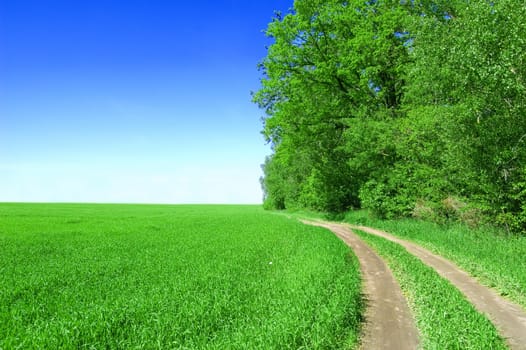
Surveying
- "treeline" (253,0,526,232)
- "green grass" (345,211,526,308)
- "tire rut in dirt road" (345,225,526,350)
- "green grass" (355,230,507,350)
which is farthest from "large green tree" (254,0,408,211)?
"green grass" (355,230,507,350)

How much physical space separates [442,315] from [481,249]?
9.25 metres

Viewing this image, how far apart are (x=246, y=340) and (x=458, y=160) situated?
18141 mm

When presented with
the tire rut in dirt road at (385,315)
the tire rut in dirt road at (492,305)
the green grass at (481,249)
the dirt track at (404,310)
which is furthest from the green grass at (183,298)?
the green grass at (481,249)

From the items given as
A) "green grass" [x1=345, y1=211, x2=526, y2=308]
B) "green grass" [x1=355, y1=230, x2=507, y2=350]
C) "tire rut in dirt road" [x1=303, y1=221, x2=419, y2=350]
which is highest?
"green grass" [x1=345, y1=211, x2=526, y2=308]

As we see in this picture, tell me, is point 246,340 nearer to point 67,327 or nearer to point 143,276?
point 67,327

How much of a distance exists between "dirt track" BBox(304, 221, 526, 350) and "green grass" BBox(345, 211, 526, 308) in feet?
1.74

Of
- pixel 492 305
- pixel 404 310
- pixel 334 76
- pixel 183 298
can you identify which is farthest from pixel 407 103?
pixel 183 298

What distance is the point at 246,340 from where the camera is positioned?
655 cm

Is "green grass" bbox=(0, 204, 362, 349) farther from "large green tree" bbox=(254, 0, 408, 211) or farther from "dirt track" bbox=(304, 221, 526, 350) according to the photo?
"large green tree" bbox=(254, 0, 408, 211)

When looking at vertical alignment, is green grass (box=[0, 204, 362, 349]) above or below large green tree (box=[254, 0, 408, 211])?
below

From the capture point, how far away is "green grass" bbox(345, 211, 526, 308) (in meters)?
10.5

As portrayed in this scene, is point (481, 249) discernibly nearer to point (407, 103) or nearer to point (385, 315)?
point (385, 315)

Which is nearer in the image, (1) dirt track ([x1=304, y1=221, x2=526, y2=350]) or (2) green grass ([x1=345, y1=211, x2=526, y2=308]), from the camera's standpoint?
(1) dirt track ([x1=304, y1=221, x2=526, y2=350])

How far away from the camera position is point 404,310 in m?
8.41
